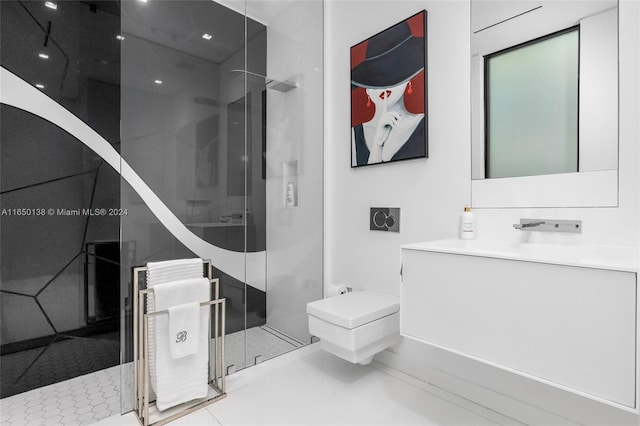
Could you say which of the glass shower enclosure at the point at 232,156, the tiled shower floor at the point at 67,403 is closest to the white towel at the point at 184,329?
the glass shower enclosure at the point at 232,156

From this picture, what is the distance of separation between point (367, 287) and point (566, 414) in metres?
1.13

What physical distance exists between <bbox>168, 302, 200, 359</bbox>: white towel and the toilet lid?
1.98 feet

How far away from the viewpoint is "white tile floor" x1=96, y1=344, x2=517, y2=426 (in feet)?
5.05

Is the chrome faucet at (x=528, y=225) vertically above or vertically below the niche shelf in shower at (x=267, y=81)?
below

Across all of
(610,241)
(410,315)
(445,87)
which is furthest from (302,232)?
(610,241)

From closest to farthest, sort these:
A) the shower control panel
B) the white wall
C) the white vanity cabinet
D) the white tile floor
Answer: the white vanity cabinet, the white wall, the white tile floor, the shower control panel

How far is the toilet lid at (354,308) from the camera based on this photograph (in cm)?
165

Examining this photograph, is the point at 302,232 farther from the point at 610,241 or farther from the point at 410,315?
the point at 610,241

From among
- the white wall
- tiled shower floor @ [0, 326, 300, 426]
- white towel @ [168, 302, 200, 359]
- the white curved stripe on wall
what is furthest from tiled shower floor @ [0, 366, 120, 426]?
the white wall

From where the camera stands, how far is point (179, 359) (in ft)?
5.28

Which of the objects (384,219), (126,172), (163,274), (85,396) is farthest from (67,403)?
(384,219)

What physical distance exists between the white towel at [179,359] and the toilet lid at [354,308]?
0.59 meters

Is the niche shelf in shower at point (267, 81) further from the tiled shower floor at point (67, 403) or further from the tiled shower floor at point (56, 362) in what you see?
the tiled shower floor at point (67, 403)

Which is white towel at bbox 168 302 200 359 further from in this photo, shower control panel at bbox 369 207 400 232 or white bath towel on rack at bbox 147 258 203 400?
shower control panel at bbox 369 207 400 232
